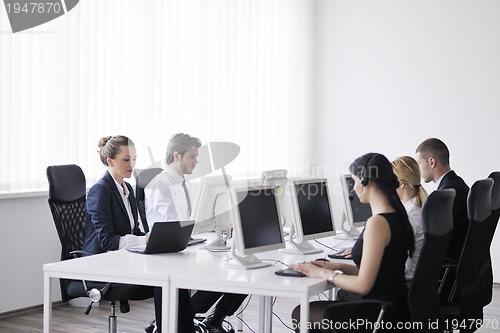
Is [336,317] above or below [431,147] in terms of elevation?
below

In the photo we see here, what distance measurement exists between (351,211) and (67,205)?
2.04 meters

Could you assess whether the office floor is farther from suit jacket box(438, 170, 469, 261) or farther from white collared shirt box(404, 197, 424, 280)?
white collared shirt box(404, 197, 424, 280)

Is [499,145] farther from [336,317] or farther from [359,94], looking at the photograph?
[336,317]

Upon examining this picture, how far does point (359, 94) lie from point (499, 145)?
166 cm

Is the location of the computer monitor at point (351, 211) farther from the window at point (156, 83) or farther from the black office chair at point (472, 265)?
the window at point (156, 83)

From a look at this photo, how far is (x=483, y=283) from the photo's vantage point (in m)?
4.66

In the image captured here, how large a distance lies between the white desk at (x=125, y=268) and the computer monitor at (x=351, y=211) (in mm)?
1451

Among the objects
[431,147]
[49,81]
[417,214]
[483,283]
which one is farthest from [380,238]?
[49,81]

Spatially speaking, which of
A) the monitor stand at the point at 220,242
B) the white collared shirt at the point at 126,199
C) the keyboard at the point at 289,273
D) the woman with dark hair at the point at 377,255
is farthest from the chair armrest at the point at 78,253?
the woman with dark hair at the point at 377,255

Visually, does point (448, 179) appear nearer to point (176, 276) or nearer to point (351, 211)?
point (351, 211)

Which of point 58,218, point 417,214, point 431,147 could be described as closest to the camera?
point 417,214

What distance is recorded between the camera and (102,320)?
5.99 m

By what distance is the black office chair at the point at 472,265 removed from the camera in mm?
4309

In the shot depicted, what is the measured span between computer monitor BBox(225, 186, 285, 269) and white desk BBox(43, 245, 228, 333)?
22 cm
